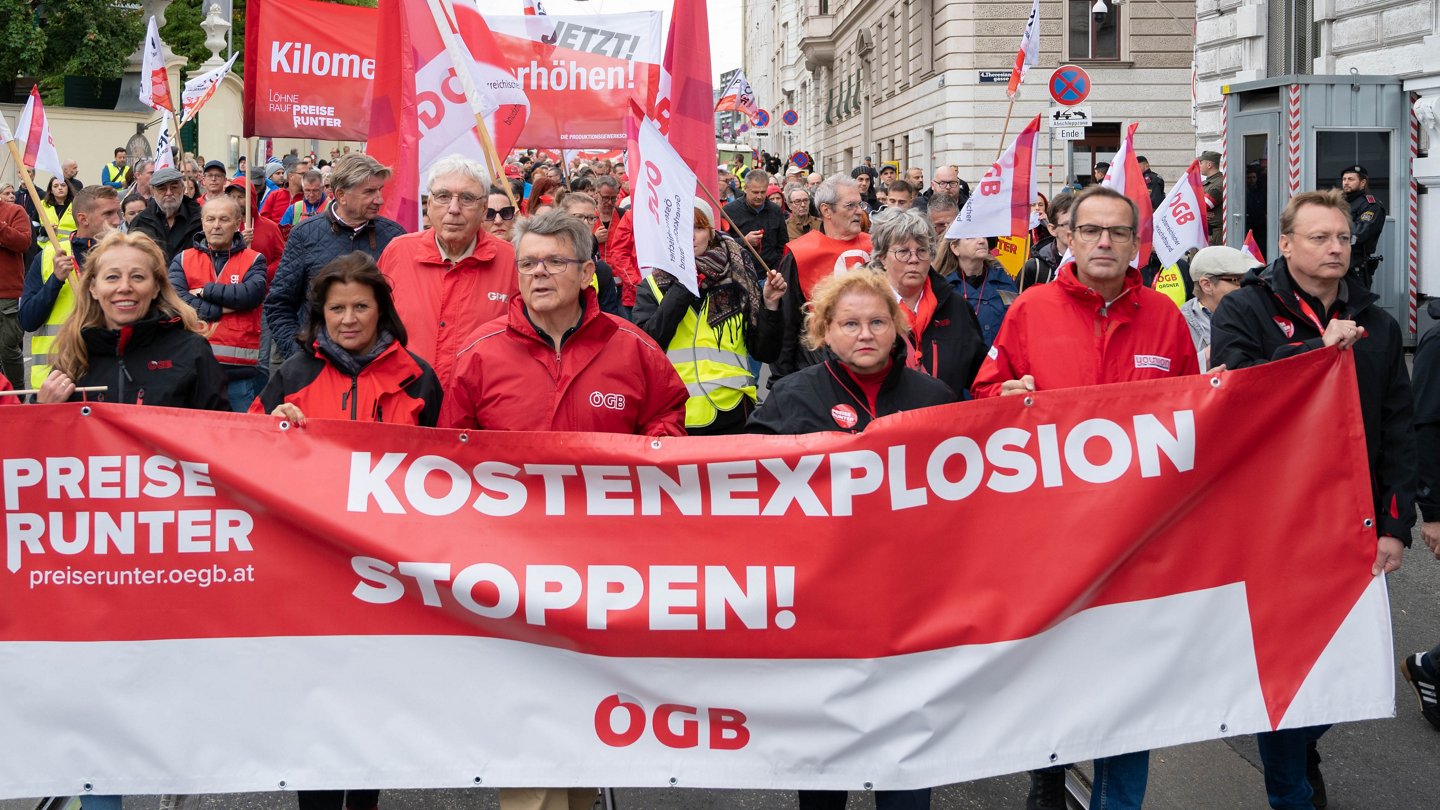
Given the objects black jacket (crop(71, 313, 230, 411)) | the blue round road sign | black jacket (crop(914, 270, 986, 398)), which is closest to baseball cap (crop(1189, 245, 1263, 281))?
black jacket (crop(914, 270, 986, 398))

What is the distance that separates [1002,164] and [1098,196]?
181 inches

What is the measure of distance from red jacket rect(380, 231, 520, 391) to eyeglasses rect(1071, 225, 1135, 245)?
225 cm

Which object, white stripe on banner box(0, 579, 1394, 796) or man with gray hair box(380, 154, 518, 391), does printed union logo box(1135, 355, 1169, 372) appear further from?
man with gray hair box(380, 154, 518, 391)

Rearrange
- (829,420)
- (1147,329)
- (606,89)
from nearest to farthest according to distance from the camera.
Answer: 1. (829,420)
2. (1147,329)
3. (606,89)

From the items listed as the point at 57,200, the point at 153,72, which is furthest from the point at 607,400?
the point at 57,200

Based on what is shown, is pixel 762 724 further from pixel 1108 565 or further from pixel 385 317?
pixel 385 317

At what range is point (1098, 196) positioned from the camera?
4.61 metres

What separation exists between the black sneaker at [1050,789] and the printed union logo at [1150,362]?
50.6 inches

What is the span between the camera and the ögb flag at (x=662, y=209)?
551 cm

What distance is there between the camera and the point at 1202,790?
513cm

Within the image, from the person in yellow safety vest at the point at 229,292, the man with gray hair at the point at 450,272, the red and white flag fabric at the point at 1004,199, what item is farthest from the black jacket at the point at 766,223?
the man with gray hair at the point at 450,272

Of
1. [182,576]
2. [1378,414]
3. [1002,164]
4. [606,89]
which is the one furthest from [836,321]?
[606,89]

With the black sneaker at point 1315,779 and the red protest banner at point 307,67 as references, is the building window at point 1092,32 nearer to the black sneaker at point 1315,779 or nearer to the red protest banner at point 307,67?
the red protest banner at point 307,67

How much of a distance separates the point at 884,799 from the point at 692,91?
13.6ft
